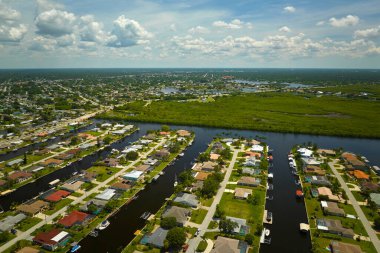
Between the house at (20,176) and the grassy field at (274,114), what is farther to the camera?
the grassy field at (274,114)

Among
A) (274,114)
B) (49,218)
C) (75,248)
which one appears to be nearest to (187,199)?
(75,248)

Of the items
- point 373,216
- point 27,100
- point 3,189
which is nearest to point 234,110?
point 373,216

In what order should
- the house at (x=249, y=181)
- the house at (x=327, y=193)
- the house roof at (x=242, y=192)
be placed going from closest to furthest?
the house at (x=327, y=193)
the house roof at (x=242, y=192)
the house at (x=249, y=181)

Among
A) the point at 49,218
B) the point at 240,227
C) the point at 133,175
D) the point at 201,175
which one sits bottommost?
the point at 49,218

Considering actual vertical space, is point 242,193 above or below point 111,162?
below

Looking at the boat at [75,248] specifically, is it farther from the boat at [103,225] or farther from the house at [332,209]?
the house at [332,209]

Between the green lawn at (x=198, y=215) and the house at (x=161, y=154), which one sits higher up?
the house at (x=161, y=154)

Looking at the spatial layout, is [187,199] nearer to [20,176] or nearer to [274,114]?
[20,176]

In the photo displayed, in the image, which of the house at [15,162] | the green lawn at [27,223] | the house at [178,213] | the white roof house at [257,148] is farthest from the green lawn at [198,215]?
the house at [15,162]
